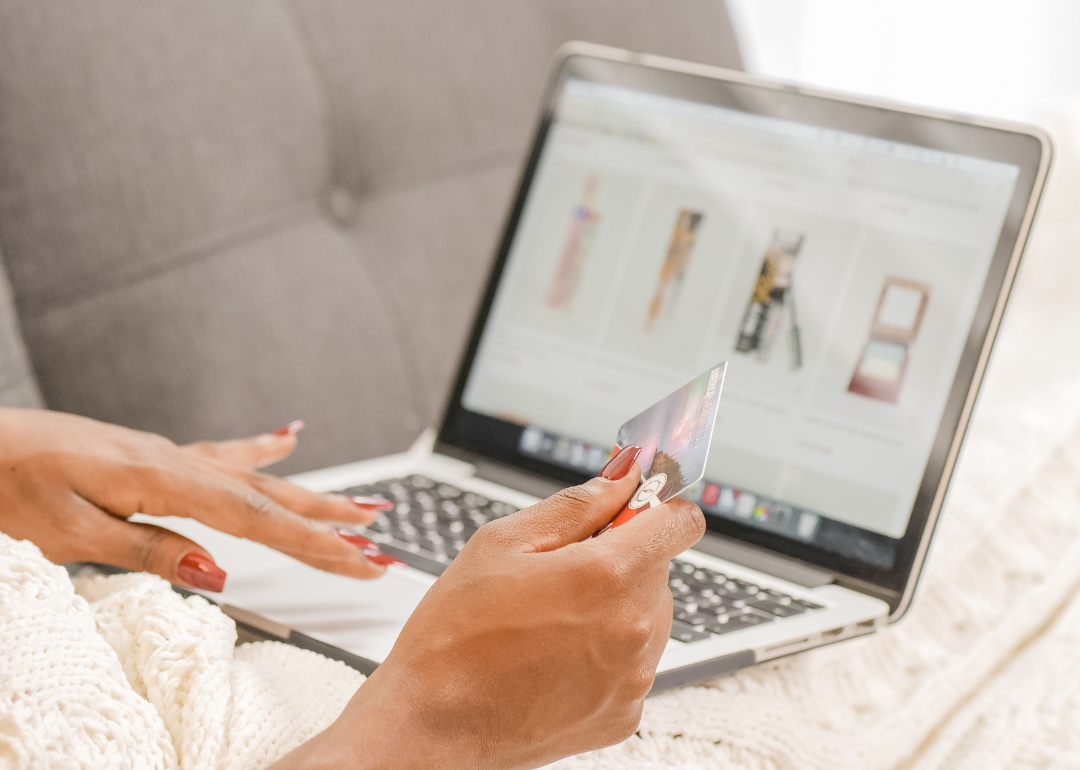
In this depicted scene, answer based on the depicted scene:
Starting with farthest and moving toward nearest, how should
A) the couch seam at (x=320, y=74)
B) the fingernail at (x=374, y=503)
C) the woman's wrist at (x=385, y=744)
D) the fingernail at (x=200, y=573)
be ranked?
the couch seam at (x=320, y=74)
the fingernail at (x=374, y=503)
the fingernail at (x=200, y=573)
the woman's wrist at (x=385, y=744)

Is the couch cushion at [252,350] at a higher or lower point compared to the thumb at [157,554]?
higher

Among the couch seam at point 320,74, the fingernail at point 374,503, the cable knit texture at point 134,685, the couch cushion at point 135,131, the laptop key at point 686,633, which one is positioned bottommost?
the cable knit texture at point 134,685

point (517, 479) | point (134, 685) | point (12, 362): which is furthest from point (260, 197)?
point (134, 685)

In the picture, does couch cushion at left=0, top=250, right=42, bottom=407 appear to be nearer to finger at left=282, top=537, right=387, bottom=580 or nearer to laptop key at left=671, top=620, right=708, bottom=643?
finger at left=282, top=537, right=387, bottom=580

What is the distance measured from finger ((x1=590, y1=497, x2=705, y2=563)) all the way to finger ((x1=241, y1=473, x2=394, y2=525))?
253 mm

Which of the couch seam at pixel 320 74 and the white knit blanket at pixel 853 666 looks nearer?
the white knit blanket at pixel 853 666

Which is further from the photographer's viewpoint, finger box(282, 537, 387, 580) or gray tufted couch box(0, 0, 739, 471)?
gray tufted couch box(0, 0, 739, 471)

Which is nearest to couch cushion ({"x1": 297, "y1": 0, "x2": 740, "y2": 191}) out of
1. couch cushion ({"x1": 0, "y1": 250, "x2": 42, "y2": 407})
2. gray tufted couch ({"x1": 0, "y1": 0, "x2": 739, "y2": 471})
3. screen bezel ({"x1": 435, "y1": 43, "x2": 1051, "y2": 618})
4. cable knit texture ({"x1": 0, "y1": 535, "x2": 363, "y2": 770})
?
gray tufted couch ({"x1": 0, "y1": 0, "x2": 739, "y2": 471})

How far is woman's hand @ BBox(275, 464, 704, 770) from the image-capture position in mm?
308

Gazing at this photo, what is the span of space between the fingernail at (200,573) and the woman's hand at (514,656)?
16 centimetres

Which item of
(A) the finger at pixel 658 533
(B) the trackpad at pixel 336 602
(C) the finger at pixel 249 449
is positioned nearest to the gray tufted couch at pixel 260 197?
(C) the finger at pixel 249 449

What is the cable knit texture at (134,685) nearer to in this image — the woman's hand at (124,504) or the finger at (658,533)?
the woman's hand at (124,504)

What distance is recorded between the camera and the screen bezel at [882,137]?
53cm

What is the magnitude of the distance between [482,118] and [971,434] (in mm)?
584
